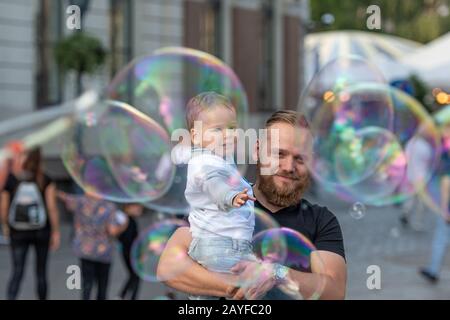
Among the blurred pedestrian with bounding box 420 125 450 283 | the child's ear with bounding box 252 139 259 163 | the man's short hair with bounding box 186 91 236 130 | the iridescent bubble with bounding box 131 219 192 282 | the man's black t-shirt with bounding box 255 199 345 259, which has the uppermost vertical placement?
the man's short hair with bounding box 186 91 236 130

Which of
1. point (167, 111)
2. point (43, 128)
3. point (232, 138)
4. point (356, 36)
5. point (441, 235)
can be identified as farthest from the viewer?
point (356, 36)

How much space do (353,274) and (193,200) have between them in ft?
20.9

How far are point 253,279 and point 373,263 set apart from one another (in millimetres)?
7592

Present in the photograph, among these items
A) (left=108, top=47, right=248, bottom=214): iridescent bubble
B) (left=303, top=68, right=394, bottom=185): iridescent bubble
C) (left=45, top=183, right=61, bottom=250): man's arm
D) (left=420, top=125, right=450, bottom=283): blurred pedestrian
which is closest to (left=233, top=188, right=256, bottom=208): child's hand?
(left=108, top=47, right=248, bottom=214): iridescent bubble

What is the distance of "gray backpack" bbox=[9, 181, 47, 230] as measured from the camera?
7.24 meters

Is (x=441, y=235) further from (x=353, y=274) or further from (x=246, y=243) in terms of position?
(x=246, y=243)

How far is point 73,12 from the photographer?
4.24m

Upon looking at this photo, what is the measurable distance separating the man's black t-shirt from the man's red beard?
56 mm

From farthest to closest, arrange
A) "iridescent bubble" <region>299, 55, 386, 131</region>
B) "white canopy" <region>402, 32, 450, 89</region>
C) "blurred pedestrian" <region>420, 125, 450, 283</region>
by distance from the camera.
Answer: "white canopy" <region>402, 32, 450, 89</region>
"blurred pedestrian" <region>420, 125, 450, 283</region>
"iridescent bubble" <region>299, 55, 386, 131</region>

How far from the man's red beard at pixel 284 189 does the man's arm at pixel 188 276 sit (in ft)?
0.79

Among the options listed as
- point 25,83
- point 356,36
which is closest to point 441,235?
point 25,83

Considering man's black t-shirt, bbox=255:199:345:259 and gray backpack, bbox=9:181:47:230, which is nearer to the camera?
man's black t-shirt, bbox=255:199:345:259

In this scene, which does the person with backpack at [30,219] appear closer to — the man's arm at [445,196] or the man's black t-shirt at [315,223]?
the man's arm at [445,196]

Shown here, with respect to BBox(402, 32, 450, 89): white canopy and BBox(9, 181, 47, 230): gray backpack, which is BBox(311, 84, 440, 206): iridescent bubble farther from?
BBox(402, 32, 450, 89): white canopy
